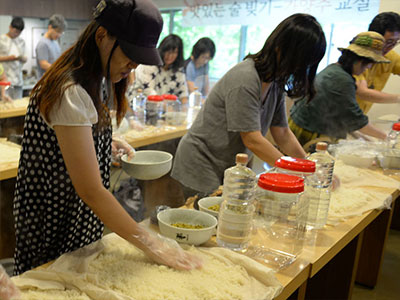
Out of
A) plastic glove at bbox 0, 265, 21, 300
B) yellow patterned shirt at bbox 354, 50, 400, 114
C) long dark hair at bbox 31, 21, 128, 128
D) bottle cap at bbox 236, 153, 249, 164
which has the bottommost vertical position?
plastic glove at bbox 0, 265, 21, 300

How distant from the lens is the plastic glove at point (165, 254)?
100cm

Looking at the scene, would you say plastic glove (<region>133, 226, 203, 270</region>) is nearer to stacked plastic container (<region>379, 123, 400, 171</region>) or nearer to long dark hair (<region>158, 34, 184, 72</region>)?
stacked plastic container (<region>379, 123, 400, 171</region>)

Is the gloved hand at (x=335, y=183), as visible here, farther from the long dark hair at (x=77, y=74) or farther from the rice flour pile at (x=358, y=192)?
the long dark hair at (x=77, y=74)

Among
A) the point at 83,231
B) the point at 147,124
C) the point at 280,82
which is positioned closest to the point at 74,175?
the point at 83,231

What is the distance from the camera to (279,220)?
128 cm

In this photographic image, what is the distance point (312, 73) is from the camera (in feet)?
5.36

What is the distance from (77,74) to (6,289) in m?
0.52

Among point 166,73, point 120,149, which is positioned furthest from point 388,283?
point 166,73

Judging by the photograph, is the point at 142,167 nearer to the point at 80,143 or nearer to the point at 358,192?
the point at 80,143

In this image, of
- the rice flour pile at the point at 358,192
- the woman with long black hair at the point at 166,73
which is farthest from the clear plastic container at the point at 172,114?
the rice flour pile at the point at 358,192

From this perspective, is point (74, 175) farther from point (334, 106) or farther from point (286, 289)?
point (334, 106)

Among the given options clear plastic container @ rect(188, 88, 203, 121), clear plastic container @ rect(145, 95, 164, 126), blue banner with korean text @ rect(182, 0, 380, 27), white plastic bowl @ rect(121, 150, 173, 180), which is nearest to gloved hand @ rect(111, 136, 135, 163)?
white plastic bowl @ rect(121, 150, 173, 180)

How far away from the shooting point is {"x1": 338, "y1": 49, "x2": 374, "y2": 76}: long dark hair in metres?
2.50

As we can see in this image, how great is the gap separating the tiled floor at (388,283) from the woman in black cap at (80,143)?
186cm
